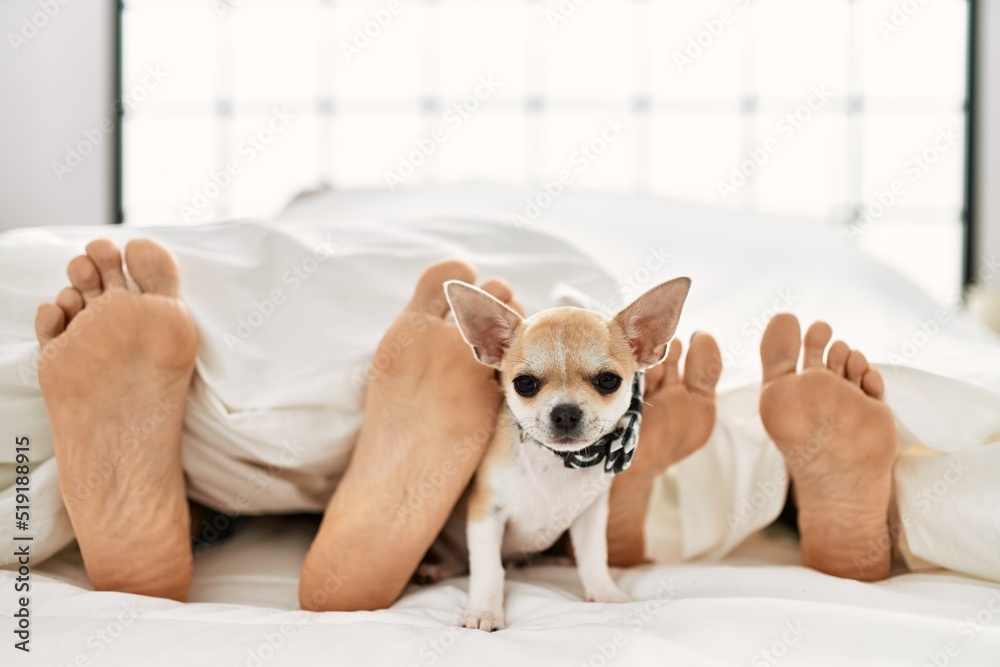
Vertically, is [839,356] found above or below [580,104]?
below

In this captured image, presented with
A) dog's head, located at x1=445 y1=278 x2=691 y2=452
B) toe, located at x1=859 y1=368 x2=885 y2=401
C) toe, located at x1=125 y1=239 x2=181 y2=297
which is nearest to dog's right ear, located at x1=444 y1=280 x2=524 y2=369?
dog's head, located at x1=445 y1=278 x2=691 y2=452

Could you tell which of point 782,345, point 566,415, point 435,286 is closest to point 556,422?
point 566,415

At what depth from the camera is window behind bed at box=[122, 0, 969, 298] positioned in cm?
416

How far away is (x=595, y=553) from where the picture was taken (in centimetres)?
120

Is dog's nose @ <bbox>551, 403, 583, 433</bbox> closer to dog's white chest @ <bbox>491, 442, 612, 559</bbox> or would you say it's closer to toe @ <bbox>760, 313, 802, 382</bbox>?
dog's white chest @ <bbox>491, 442, 612, 559</bbox>

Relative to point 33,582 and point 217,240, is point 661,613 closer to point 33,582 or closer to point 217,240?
point 33,582

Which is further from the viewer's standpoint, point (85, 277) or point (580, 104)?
point (580, 104)

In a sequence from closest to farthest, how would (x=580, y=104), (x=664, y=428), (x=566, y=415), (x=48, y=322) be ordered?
(x=566, y=415) → (x=48, y=322) → (x=664, y=428) → (x=580, y=104)

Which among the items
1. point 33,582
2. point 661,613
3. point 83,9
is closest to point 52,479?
point 33,582

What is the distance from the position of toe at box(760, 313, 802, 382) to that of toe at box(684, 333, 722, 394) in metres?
0.08

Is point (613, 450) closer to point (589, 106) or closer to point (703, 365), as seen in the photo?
point (703, 365)

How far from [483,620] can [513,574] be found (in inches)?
10.5

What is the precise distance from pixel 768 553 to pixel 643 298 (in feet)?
2.01

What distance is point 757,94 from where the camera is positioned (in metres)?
4.15
